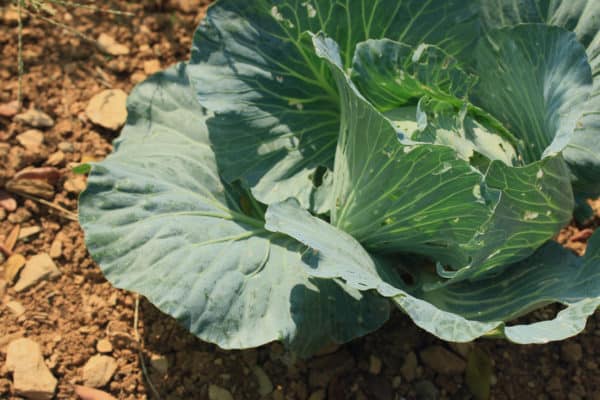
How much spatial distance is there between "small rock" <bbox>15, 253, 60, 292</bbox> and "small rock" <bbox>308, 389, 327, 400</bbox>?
1.17m

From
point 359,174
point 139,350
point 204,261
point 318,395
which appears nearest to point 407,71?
point 359,174

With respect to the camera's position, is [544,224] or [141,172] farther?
[141,172]

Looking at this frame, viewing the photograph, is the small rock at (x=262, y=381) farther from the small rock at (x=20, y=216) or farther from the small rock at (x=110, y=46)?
the small rock at (x=110, y=46)

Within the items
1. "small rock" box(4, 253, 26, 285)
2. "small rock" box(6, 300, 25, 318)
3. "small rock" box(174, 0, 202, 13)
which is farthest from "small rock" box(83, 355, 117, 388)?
"small rock" box(174, 0, 202, 13)

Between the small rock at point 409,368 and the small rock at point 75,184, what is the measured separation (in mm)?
1590

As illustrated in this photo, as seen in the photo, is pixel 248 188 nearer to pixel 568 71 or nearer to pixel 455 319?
pixel 455 319

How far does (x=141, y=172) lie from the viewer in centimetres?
237

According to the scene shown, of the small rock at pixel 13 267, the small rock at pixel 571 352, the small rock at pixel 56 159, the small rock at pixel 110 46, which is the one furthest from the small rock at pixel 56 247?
the small rock at pixel 571 352

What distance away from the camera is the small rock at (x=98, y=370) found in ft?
8.66

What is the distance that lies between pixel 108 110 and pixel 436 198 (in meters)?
1.83

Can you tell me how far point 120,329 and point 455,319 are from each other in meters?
1.44

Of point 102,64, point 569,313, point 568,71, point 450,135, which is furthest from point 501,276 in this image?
point 102,64

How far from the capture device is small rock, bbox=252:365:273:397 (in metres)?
2.67

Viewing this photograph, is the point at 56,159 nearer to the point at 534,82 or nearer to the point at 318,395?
the point at 318,395
